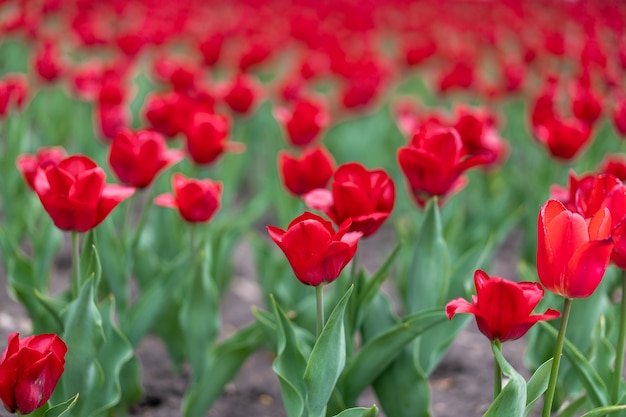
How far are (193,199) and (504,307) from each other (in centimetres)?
84

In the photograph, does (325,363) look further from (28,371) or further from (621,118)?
(621,118)

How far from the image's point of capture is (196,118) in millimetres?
2355

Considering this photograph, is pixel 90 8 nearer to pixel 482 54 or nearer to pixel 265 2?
pixel 265 2

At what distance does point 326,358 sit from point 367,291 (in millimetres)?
310

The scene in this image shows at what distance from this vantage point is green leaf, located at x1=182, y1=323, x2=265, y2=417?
1920 mm

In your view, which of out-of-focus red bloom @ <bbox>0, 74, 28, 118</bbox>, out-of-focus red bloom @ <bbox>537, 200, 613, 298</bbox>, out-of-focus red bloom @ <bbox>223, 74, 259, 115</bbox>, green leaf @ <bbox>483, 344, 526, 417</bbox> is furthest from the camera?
out-of-focus red bloom @ <bbox>223, 74, 259, 115</bbox>

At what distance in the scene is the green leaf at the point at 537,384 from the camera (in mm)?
1477

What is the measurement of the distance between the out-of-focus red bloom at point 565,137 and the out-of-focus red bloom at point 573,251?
4.10 ft

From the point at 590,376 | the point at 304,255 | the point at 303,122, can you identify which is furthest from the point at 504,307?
the point at 303,122

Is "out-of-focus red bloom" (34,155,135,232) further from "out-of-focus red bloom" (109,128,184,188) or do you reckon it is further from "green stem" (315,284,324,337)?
"green stem" (315,284,324,337)

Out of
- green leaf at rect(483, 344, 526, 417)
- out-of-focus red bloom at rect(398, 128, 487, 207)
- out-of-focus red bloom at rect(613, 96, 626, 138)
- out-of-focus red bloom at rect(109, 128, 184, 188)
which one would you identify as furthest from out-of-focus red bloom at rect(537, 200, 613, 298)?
out-of-focus red bloom at rect(613, 96, 626, 138)

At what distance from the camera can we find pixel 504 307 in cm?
133

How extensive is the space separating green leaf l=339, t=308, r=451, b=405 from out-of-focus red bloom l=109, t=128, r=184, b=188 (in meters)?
0.67

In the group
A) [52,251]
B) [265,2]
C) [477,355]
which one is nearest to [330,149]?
[477,355]
